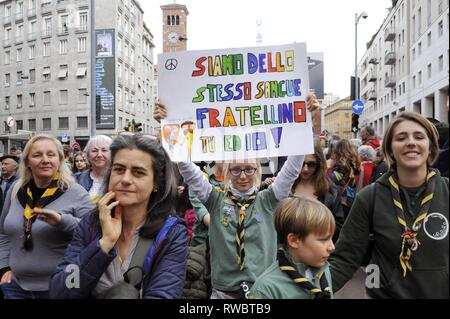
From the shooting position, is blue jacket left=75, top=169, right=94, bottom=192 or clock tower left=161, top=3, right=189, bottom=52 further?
blue jacket left=75, top=169, right=94, bottom=192

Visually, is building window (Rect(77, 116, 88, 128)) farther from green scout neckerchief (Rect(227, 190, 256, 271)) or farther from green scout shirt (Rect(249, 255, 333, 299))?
green scout shirt (Rect(249, 255, 333, 299))

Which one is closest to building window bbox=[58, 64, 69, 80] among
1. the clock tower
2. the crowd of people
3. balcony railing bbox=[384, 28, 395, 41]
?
the clock tower

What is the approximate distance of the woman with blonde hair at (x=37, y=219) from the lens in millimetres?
2371

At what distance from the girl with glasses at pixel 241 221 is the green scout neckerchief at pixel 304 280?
0.67 meters

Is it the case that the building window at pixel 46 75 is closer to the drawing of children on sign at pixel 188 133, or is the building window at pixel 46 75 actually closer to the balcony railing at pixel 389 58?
the balcony railing at pixel 389 58


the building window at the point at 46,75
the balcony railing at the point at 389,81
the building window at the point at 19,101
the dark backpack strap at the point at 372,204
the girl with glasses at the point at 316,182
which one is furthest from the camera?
the building window at the point at 19,101

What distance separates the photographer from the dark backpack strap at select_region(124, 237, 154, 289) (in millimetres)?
1624

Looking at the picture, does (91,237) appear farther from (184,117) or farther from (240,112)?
(240,112)

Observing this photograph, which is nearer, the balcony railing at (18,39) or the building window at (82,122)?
the balcony railing at (18,39)

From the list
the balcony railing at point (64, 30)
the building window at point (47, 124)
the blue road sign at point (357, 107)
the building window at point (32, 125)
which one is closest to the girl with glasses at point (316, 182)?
the blue road sign at point (357, 107)

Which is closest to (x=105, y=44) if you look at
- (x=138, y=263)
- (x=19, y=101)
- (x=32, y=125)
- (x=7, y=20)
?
(x=7, y=20)

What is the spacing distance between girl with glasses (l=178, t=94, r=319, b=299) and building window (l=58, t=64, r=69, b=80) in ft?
72.1

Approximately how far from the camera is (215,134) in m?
2.49
